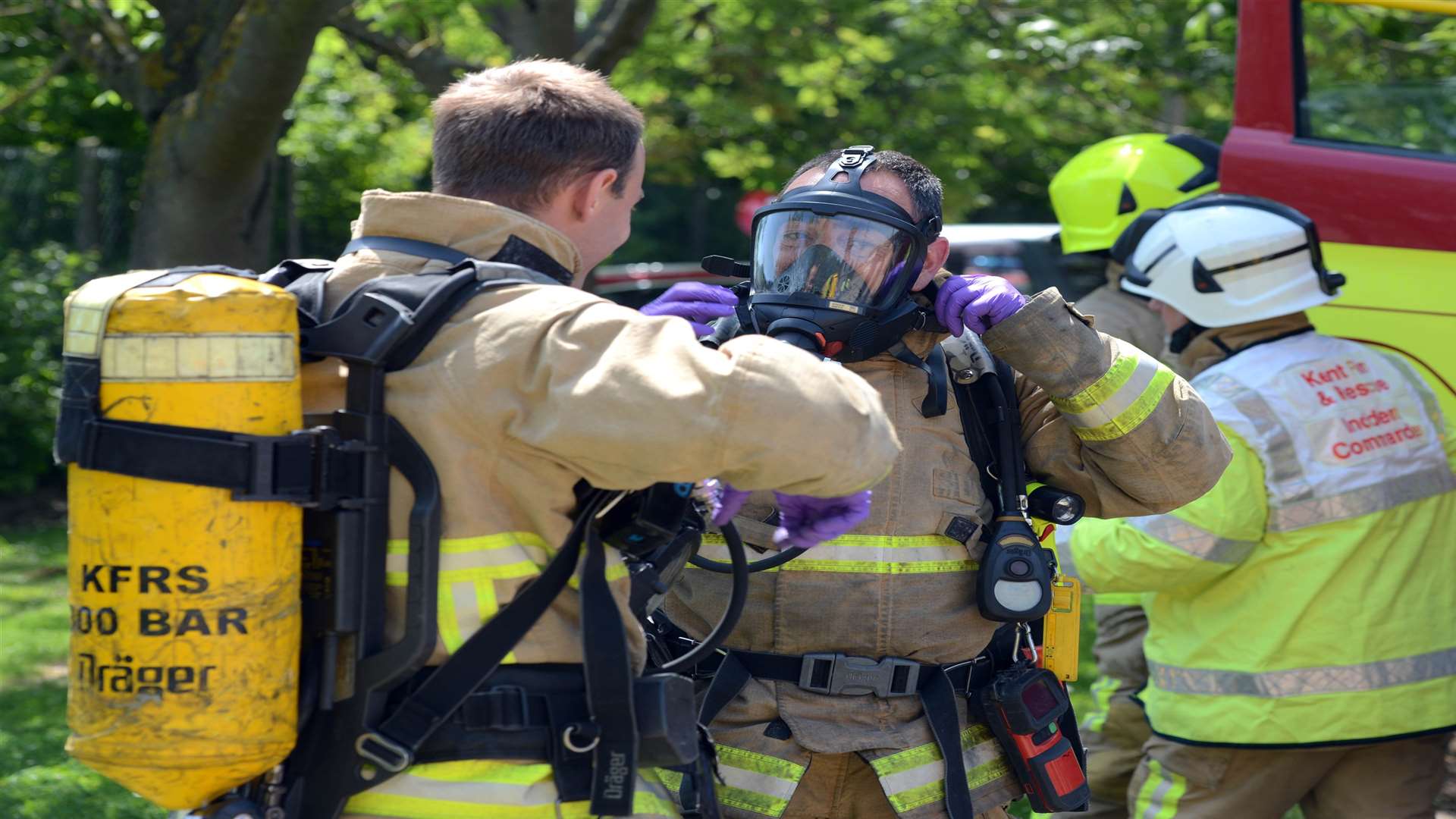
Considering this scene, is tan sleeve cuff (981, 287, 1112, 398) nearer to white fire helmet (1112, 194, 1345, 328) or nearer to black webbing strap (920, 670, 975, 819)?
black webbing strap (920, 670, 975, 819)

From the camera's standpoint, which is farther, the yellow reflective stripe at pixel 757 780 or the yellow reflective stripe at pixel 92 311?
the yellow reflective stripe at pixel 757 780

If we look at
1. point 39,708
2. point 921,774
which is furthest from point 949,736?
point 39,708

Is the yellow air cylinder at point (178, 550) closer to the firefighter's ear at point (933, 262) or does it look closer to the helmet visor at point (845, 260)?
the helmet visor at point (845, 260)

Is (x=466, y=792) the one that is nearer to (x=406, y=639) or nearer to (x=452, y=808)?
(x=452, y=808)

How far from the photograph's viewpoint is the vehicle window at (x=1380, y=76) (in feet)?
14.3

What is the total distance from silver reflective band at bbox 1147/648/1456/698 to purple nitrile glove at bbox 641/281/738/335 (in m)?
1.62

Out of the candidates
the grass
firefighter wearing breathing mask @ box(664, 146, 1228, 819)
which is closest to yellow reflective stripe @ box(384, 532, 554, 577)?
firefighter wearing breathing mask @ box(664, 146, 1228, 819)

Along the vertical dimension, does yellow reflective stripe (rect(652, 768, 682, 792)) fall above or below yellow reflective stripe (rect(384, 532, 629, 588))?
below

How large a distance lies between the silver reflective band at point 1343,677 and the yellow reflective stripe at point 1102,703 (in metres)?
1.06

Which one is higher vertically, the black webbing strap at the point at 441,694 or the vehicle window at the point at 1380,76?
the vehicle window at the point at 1380,76

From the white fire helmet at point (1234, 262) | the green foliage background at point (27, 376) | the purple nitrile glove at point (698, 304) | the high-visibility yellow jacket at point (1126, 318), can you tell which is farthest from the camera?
the green foliage background at point (27, 376)

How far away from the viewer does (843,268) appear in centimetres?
269

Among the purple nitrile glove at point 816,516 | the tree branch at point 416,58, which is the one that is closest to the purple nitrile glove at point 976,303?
the purple nitrile glove at point 816,516

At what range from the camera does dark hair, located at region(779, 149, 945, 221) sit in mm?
2797
